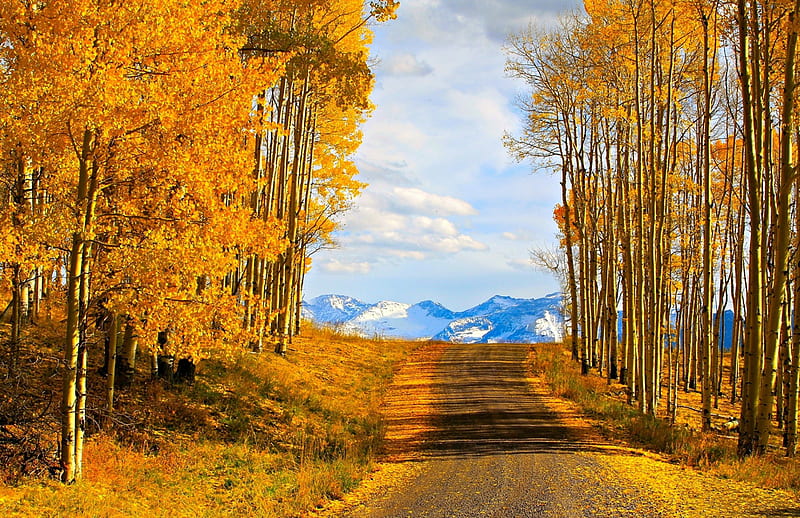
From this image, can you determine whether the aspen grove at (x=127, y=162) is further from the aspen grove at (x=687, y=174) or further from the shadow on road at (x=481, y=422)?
the aspen grove at (x=687, y=174)

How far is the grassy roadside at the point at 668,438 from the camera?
28.3 ft

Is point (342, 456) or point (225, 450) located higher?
point (225, 450)

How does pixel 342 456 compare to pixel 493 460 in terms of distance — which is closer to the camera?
pixel 493 460

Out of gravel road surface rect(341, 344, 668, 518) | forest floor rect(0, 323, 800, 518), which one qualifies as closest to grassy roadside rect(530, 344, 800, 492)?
forest floor rect(0, 323, 800, 518)

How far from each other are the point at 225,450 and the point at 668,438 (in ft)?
26.1

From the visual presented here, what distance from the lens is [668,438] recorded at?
11211 mm

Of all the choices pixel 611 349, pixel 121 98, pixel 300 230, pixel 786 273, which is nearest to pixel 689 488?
pixel 786 273

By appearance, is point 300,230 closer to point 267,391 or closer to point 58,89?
point 267,391

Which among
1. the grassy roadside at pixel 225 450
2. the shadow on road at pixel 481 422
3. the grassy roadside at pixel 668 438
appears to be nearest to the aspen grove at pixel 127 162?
the grassy roadside at pixel 225 450

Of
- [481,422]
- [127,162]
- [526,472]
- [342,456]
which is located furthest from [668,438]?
[127,162]

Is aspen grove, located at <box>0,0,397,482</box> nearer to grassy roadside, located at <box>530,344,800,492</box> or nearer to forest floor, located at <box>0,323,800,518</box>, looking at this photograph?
forest floor, located at <box>0,323,800,518</box>

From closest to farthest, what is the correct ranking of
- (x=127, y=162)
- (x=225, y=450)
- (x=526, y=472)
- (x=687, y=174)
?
1. (x=127, y=162)
2. (x=526, y=472)
3. (x=225, y=450)
4. (x=687, y=174)

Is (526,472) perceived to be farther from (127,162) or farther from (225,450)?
(127,162)

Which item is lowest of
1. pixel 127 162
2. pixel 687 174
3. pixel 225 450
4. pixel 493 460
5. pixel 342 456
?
pixel 342 456
